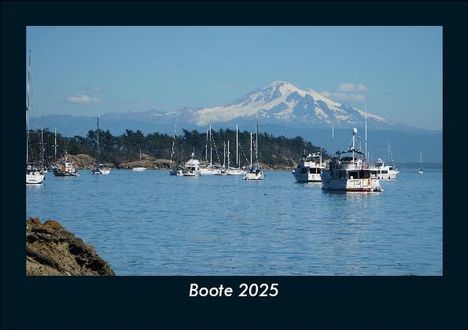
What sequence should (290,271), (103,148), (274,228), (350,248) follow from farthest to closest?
(103,148), (274,228), (350,248), (290,271)

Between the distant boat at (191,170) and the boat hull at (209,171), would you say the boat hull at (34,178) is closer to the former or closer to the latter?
the distant boat at (191,170)

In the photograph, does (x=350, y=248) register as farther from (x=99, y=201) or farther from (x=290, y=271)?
(x=99, y=201)

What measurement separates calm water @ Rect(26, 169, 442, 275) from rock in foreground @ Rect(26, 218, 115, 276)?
3.35m

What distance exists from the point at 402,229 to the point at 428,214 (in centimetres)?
1013

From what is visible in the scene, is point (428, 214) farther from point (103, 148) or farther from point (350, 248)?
point (103, 148)

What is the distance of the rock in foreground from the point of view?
15.8 meters

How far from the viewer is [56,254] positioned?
Result: 1681cm

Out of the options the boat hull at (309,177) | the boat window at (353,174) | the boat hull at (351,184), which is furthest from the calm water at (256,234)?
the boat hull at (309,177)

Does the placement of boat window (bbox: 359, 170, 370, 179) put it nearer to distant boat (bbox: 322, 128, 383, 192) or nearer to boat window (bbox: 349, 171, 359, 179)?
distant boat (bbox: 322, 128, 383, 192)

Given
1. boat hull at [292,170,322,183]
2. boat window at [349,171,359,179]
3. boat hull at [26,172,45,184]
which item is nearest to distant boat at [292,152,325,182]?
boat hull at [292,170,322,183]
